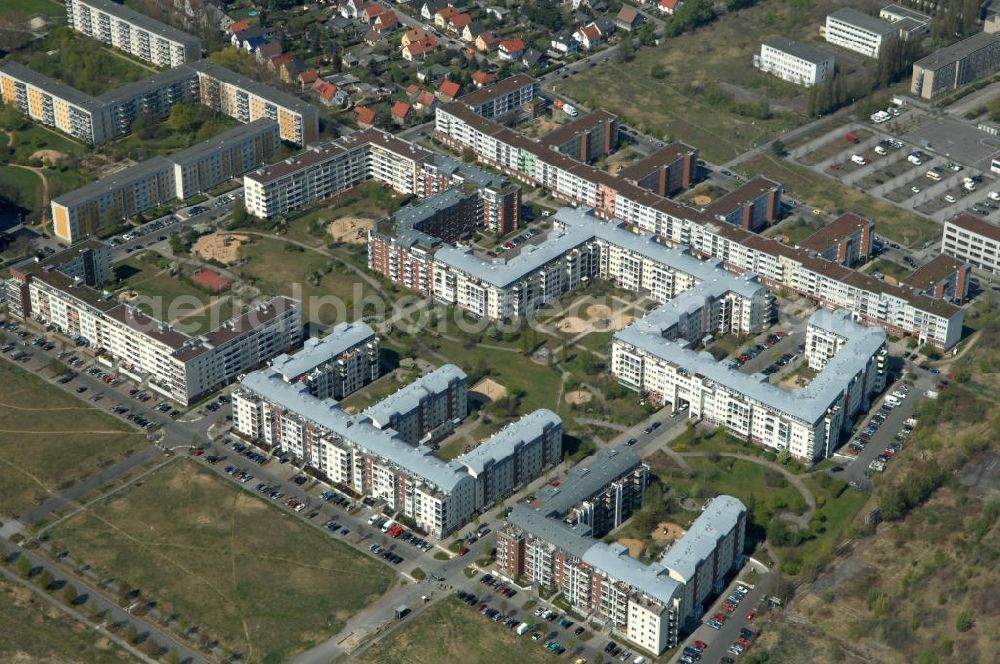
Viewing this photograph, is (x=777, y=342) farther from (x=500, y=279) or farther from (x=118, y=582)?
(x=118, y=582)

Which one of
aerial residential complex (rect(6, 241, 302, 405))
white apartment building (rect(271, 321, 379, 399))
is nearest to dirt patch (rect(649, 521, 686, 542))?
white apartment building (rect(271, 321, 379, 399))

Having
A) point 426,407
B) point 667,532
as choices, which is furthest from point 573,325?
point 667,532

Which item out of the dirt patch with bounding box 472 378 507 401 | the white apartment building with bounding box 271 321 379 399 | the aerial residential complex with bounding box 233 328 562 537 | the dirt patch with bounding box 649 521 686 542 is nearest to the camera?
the dirt patch with bounding box 649 521 686 542

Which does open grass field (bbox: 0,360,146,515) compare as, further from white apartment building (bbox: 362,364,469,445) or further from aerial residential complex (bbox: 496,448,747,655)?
aerial residential complex (bbox: 496,448,747,655)

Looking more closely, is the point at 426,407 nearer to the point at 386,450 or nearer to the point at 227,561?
the point at 386,450

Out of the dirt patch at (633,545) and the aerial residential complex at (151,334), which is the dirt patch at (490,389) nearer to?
the aerial residential complex at (151,334)
